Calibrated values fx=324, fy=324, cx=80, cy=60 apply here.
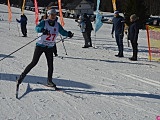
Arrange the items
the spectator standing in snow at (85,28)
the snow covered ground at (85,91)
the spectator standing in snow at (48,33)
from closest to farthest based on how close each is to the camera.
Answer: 1. the snow covered ground at (85,91)
2. the spectator standing in snow at (48,33)
3. the spectator standing in snow at (85,28)

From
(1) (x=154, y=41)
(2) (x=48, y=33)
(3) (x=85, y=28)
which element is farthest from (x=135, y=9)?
(2) (x=48, y=33)

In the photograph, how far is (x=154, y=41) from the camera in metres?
12.4

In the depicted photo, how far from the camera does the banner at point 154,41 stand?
474 inches

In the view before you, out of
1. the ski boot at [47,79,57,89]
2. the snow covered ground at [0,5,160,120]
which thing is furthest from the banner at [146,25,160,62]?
the ski boot at [47,79,57,89]

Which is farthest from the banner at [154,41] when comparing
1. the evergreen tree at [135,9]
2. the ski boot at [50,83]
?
the evergreen tree at [135,9]

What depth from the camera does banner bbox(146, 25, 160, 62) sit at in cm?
1204

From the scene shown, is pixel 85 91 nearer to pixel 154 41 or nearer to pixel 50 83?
A: pixel 50 83

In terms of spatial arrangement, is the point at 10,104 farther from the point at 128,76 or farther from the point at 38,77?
the point at 128,76

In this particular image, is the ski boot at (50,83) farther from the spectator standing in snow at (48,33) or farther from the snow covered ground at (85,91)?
the spectator standing in snow at (48,33)

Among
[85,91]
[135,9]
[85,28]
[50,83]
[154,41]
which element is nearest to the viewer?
[85,91]

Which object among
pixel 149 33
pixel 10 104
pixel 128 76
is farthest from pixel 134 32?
pixel 10 104

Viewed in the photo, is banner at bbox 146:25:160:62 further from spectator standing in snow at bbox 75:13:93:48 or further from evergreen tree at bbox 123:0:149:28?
evergreen tree at bbox 123:0:149:28

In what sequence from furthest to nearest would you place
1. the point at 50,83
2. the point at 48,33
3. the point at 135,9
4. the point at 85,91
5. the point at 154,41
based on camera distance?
the point at 135,9
the point at 154,41
the point at 50,83
the point at 85,91
the point at 48,33

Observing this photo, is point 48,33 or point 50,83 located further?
point 50,83
